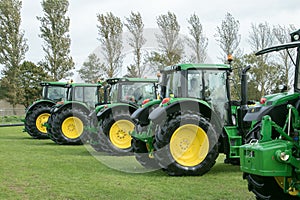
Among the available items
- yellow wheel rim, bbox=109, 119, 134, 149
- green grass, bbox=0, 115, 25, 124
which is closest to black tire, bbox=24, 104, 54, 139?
yellow wheel rim, bbox=109, 119, 134, 149

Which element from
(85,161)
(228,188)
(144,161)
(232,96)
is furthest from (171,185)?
(85,161)

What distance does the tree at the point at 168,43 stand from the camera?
61.1ft

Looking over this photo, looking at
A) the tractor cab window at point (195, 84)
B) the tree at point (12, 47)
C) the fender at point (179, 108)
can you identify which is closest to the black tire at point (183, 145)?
the fender at point (179, 108)

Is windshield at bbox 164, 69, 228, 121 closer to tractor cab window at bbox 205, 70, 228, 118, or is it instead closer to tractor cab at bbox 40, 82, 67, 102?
tractor cab window at bbox 205, 70, 228, 118

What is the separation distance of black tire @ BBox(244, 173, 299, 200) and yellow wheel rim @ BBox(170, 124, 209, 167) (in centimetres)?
316

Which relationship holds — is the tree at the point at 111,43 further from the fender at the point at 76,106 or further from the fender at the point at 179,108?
the fender at the point at 179,108

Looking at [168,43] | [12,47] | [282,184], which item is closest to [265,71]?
[168,43]

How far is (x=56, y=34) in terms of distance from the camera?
4109 centimetres

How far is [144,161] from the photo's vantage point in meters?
9.98

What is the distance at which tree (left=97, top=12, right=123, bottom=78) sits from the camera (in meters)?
20.2

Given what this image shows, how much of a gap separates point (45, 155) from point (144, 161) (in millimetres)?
3730

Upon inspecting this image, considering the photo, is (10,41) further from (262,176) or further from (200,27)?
(262,176)

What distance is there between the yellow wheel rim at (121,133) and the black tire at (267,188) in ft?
25.2

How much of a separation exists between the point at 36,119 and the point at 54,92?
5.06 ft
